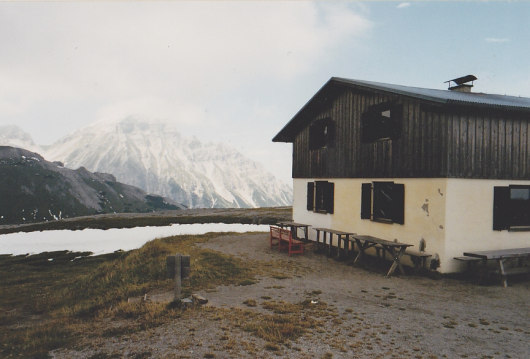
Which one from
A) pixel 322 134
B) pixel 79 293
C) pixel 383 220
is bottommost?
pixel 79 293

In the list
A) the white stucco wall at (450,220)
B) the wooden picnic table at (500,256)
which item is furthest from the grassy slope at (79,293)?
the wooden picnic table at (500,256)

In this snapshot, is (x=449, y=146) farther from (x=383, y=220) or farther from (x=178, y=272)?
(x=178, y=272)

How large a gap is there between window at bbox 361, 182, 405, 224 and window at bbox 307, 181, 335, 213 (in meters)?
2.32

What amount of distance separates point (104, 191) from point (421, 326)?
593 feet

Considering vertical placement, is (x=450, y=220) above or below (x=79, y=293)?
above

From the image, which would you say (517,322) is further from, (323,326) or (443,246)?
(323,326)

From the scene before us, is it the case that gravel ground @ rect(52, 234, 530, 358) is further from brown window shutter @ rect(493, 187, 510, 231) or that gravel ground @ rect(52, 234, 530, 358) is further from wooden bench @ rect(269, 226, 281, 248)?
wooden bench @ rect(269, 226, 281, 248)

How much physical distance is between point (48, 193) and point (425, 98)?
154718 mm

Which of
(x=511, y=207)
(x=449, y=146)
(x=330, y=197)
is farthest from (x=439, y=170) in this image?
(x=330, y=197)

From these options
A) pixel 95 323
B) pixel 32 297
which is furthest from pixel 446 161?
pixel 32 297

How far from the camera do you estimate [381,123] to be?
13414 mm

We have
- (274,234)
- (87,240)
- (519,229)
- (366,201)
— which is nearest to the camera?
(519,229)

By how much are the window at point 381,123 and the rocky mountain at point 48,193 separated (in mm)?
131740

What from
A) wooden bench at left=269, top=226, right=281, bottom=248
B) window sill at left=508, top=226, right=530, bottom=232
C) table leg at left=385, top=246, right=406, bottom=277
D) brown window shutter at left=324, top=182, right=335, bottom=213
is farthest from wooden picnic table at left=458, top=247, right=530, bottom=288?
wooden bench at left=269, top=226, right=281, bottom=248
